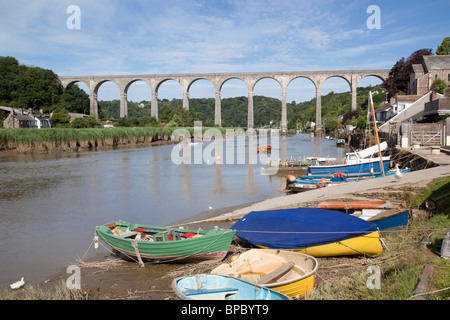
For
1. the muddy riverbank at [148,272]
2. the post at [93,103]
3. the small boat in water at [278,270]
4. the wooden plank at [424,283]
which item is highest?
the post at [93,103]

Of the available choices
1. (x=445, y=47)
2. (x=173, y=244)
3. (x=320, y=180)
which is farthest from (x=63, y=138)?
(x=445, y=47)

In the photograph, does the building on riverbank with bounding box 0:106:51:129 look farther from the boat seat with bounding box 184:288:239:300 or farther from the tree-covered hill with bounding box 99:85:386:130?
the tree-covered hill with bounding box 99:85:386:130

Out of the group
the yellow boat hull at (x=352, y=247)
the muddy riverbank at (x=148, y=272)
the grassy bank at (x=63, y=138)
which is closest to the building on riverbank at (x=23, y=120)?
the grassy bank at (x=63, y=138)

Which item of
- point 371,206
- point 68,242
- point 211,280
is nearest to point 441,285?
point 211,280

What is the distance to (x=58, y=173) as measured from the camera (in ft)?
68.7

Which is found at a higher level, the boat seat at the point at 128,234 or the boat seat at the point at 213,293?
the boat seat at the point at 213,293

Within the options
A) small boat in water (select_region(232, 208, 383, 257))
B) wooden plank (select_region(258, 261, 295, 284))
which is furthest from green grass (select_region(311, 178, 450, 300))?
wooden plank (select_region(258, 261, 295, 284))

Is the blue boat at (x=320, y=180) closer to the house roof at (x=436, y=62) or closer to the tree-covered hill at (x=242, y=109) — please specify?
the house roof at (x=436, y=62)

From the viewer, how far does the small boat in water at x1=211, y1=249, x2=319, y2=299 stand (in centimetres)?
452

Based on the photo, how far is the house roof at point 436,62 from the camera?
37.2 meters

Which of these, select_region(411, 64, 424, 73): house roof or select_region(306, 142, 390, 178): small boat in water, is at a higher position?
select_region(411, 64, 424, 73): house roof

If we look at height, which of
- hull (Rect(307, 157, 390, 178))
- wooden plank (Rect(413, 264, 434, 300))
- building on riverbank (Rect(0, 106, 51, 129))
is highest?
building on riverbank (Rect(0, 106, 51, 129))

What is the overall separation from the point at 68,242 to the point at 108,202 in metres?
4.55

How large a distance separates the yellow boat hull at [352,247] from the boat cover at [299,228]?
72mm
